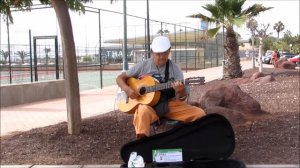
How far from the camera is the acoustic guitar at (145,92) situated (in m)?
4.50

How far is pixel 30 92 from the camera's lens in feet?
50.2

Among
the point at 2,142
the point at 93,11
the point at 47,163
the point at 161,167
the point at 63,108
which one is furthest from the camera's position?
the point at 93,11

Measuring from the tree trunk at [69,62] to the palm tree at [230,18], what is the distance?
13651 mm

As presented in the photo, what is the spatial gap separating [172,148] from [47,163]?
7.60 ft

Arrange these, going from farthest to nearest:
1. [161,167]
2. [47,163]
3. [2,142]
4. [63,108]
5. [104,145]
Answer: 1. [63,108]
2. [2,142]
3. [104,145]
4. [47,163]
5. [161,167]

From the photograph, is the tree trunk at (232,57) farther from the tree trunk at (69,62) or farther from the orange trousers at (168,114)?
the orange trousers at (168,114)

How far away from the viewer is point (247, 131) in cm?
710

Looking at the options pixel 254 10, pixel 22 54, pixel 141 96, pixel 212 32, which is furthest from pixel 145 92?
pixel 254 10

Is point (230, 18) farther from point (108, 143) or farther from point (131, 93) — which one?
point (131, 93)

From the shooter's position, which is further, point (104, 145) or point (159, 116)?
point (104, 145)

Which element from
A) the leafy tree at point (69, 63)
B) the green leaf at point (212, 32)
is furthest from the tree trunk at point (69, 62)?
the green leaf at point (212, 32)

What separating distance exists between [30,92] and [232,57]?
9.62 metres

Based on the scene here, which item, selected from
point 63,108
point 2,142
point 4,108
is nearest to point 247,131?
point 2,142

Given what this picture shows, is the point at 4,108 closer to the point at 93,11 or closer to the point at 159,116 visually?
the point at 93,11
